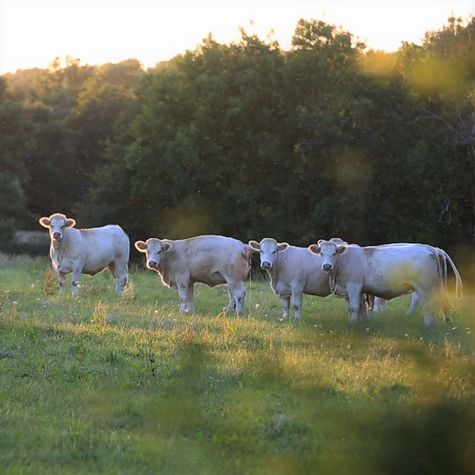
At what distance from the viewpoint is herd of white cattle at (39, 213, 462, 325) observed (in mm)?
14547

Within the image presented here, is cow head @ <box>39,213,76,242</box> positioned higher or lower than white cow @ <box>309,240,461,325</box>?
higher

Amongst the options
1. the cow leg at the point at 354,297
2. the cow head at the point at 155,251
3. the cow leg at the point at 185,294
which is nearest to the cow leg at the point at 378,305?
the cow leg at the point at 354,297

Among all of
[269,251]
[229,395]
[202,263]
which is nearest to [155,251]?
[202,263]

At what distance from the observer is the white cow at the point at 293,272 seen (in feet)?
51.9

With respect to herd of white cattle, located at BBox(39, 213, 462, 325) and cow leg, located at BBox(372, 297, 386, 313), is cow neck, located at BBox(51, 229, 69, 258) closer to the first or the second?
herd of white cattle, located at BBox(39, 213, 462, 325)

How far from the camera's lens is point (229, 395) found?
26.1 feet

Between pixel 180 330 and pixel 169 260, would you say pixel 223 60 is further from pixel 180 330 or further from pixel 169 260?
pixel 180 330

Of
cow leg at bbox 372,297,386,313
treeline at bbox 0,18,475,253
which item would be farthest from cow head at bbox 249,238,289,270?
treeline at bbox 0,18,475,253

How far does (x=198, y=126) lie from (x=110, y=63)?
140 feet

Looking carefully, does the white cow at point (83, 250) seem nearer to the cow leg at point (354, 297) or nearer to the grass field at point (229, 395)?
the grass field at point (229, 395)

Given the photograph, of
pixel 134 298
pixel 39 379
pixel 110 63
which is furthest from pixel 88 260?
pixel 110 63

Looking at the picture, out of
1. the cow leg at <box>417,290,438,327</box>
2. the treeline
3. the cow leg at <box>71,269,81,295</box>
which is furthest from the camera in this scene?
the treeline

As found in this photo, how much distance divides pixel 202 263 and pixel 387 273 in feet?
12.5

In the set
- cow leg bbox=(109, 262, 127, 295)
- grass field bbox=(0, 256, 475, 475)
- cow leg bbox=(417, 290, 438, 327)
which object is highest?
grass field bbox=(0, 256, 475, 475)
